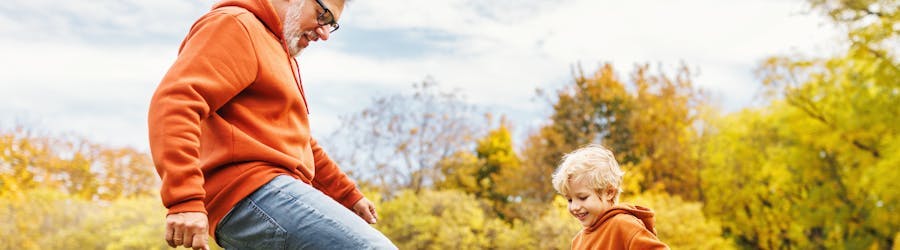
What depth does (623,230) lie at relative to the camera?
3.93 m

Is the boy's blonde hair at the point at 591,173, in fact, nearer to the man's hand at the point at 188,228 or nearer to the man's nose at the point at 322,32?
the man's nose at the point at 322,32

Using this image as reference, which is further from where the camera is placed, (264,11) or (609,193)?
(609,193)

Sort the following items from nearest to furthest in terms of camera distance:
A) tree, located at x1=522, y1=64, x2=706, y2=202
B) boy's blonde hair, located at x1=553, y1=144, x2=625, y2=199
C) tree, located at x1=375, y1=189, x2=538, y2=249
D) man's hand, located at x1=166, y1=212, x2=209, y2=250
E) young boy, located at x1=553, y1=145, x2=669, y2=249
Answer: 1. man's hand, located at x1=166, y1=212, x2=209, y2=250
2. young boy, located at x1=553, y1=145, x2=669, y2=249
3. boy's blonde hair, located at x1=553, y1=144, x2=625, y2=199
4. tree, located at x1=375, y1=189, x2=538, y2=249
5. tree, located at x1=522, y1=64, x2=706, y2=202

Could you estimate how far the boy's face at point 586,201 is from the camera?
409cm

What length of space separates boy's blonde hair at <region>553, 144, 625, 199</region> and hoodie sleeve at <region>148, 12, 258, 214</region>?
1661mm

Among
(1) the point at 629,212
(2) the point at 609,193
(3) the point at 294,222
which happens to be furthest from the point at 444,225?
(3) the point at 294,222

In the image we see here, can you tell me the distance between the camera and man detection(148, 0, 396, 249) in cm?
269

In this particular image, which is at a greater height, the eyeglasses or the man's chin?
the eyeglasses

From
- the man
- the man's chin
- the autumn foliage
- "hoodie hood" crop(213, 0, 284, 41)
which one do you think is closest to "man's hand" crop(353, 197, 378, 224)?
the man

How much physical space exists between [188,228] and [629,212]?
2.03m

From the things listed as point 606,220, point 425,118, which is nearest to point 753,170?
point 425,118

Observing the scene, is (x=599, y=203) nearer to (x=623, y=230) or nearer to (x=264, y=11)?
(x=623, y=230)

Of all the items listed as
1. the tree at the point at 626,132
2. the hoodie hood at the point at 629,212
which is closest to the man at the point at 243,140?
the hoodie hood at the point at 629,212

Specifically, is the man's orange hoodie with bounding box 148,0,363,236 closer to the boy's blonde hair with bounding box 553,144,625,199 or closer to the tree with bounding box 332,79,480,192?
the boy's blonde hair with bounding box 553,144,625,199
